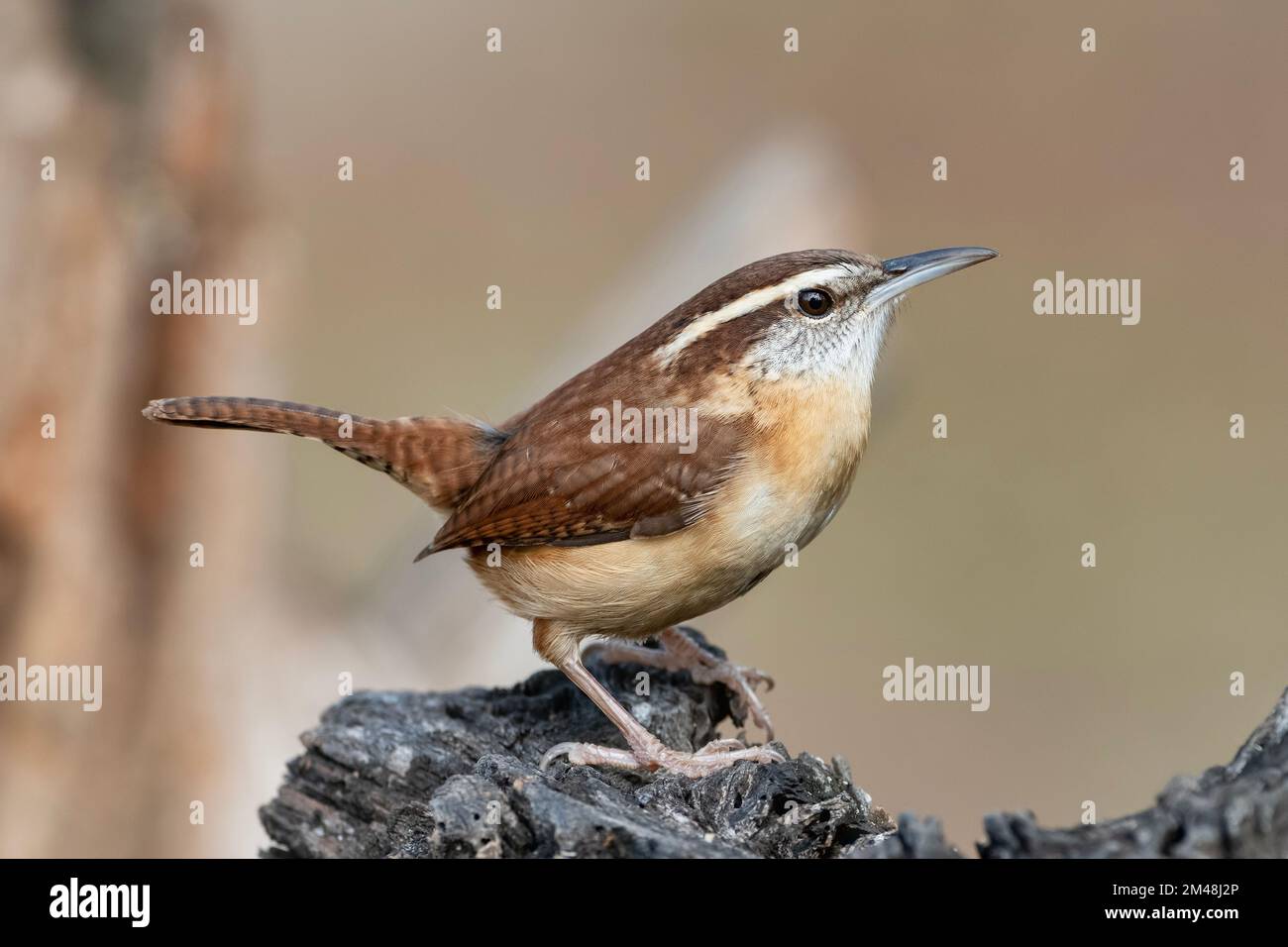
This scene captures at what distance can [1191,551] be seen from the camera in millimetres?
11828

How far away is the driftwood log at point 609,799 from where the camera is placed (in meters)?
2.61

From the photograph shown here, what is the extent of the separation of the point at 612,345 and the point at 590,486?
339cm

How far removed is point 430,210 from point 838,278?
11.1m

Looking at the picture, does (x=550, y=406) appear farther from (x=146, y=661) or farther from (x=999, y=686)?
(x=999, y=686)

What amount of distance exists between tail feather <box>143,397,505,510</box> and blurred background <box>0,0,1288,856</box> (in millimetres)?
1470

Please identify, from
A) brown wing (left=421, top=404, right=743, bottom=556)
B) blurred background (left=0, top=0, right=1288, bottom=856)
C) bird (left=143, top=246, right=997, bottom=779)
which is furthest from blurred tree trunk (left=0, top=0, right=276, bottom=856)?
brown wing (left=421, top=404, right=743, bottom=556)

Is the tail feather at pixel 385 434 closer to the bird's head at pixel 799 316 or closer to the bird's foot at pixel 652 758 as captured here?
the bird's head at pixel 799 316

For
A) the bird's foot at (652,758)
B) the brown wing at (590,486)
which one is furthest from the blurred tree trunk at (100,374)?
the bird's foot at (652,758)

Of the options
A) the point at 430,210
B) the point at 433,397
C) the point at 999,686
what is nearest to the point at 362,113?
the point at 430,210

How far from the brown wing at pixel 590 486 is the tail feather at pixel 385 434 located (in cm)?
33

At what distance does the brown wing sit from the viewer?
13.8ft

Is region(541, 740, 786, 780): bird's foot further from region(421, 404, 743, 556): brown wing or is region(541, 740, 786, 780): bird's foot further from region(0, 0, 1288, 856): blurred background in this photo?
region(0, 0, 1288, 856): blurred background

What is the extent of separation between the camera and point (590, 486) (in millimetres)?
4328

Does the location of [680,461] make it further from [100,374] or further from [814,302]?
[100,374]
